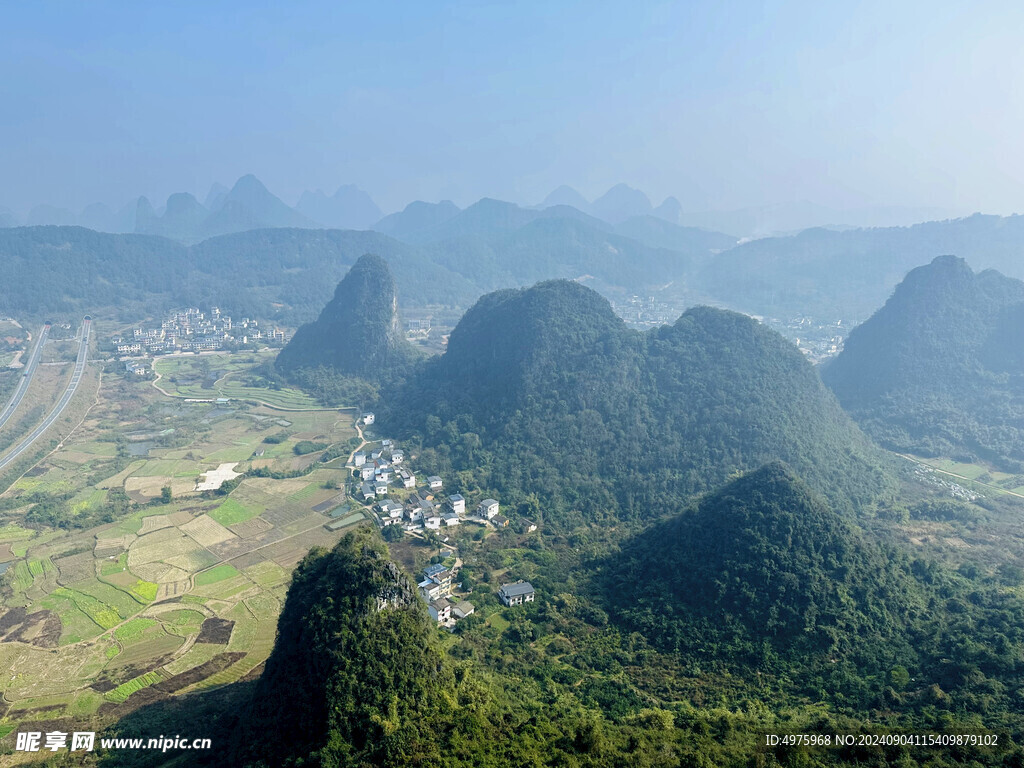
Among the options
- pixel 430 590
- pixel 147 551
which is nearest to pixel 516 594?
pixel 430 590

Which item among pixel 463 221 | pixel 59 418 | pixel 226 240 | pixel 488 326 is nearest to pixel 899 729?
pixel 488 326

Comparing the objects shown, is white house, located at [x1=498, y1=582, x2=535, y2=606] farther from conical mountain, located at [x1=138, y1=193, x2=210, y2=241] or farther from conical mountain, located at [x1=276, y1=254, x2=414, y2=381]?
conical mountain, located at [x1=138, y1=193, x2=210, y2=241]

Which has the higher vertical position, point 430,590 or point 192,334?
point 192,334

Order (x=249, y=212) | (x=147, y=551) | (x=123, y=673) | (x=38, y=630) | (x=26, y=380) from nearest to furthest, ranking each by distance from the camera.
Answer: (x=123, y=673) < (x=38, y=630) < (x=147, y=551) < (x=26, y=380) < (x=249, y=212)

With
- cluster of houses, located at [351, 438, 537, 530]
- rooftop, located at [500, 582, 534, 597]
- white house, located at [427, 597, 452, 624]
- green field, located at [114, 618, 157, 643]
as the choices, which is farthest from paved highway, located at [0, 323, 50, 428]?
rooftop, located at [500, 582, 534, 597]

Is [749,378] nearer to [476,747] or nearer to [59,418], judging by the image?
[476,747]

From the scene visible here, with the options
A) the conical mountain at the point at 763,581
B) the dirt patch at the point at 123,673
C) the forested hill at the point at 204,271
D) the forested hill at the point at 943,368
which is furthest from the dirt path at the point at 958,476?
the forested hill at the point at 204,271

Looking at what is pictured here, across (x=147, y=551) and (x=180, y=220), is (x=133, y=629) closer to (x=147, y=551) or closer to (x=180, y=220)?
(x=147, y=551)

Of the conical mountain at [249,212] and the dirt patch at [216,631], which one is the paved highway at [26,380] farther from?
the conical mountain at [249,212]
